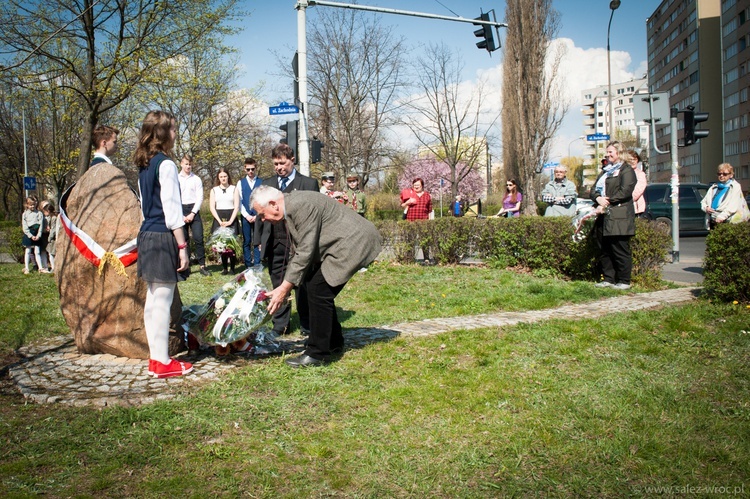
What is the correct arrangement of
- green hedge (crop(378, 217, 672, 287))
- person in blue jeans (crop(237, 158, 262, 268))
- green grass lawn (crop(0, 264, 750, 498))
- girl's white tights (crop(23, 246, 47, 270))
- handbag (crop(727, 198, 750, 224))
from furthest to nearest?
girl's white tights (crop(23, 246, 47, 270)) < person in blue jeans (crop(237, 158, 262, 268)) < handbag (crop(727, 198, 750, 224)) < green hedge (crop(378, 217, 672, 287)) < green grass lawn (crop(0, 264, 750, 498))

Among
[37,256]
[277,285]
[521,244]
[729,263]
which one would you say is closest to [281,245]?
[277,285]

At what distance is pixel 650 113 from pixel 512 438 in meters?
11.7

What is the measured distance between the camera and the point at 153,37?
17.8 m

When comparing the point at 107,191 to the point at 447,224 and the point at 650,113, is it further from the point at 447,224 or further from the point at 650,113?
the point at 650,113

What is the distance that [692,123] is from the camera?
13164 mm

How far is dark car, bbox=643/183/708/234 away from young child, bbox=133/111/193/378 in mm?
17266

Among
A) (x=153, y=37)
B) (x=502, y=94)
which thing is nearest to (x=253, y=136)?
(x=502, y=94)

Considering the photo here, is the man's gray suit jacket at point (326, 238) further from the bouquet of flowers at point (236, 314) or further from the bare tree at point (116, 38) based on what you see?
the bare tree at point (116, 38)

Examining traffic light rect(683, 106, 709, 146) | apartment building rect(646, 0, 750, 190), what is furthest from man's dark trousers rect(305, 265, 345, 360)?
apartment building rect(646, 0, 750, 190)

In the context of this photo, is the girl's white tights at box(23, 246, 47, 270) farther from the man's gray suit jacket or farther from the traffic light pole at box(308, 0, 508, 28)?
the man's gray suit jacket

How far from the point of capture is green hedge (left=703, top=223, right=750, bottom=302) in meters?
7.00

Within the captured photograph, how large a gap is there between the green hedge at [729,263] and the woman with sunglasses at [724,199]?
6.81ft

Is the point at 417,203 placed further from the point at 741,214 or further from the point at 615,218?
the point at 741,214

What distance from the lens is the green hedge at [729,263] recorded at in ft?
23.0
